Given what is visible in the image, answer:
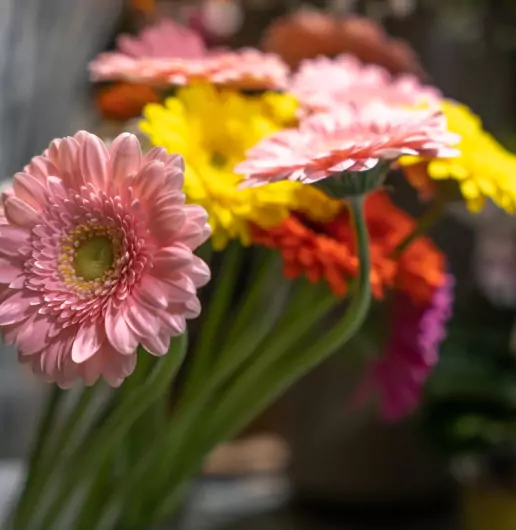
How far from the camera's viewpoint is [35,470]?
423 mm

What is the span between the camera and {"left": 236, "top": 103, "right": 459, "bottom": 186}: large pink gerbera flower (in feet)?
1.06

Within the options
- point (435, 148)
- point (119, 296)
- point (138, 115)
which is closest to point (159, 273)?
point (119, 296)

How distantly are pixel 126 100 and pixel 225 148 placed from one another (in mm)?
104

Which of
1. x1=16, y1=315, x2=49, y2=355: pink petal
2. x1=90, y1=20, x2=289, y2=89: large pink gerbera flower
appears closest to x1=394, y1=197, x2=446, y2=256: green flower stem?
x1=90, y1=20, x2=289, y2=89: large pink gerbera flower

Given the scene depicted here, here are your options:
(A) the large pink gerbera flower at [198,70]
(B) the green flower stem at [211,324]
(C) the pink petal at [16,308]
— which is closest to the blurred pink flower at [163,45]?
(A) the large pink gerbera flower at [198,70]

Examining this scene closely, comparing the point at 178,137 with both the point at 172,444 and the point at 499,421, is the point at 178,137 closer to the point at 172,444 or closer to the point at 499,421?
the point at 172,444

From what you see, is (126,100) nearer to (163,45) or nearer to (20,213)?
(163,45)

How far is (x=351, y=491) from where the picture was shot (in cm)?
71

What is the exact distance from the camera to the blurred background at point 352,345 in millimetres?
634

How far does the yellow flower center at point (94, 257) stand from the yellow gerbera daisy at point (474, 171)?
0.52 ft

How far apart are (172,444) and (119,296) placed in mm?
174

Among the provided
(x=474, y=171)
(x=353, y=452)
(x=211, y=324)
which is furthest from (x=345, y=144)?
(x=353, y=452)

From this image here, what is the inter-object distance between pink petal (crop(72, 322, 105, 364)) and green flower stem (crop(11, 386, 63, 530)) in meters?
0.14

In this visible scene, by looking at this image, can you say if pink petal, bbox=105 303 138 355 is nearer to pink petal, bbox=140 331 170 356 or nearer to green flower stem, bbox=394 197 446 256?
pink petal, bbox=140 331 170 356
